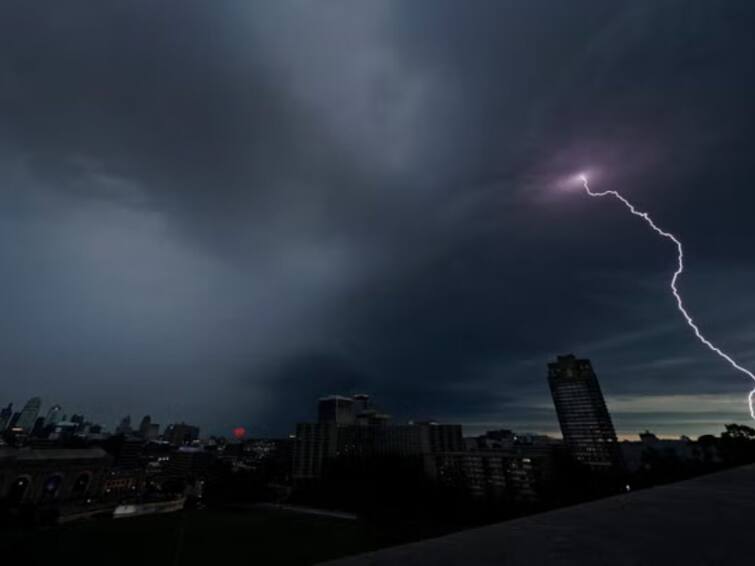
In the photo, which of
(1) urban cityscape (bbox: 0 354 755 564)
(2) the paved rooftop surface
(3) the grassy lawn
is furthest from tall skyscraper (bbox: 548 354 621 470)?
(2) the paved rooftop surface

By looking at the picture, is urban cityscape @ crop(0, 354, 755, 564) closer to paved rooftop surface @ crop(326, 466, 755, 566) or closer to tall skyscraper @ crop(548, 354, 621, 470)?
tall skyscraper @ crop(548, 354, 621, 470)

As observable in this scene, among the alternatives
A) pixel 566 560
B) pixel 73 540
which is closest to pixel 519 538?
pixel 566 560

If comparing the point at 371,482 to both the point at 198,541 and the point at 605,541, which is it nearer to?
the point at 198,541

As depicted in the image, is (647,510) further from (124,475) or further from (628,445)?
(628,445)

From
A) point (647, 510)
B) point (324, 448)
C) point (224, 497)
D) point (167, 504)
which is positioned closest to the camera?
point (647, 510)

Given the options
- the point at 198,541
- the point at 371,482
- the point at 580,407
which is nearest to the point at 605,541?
the point at 198,541

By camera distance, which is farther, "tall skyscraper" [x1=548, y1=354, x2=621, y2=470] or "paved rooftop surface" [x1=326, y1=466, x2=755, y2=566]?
"tall skyscraper" [x1=548, y1=354, x2=621, y2=470]
